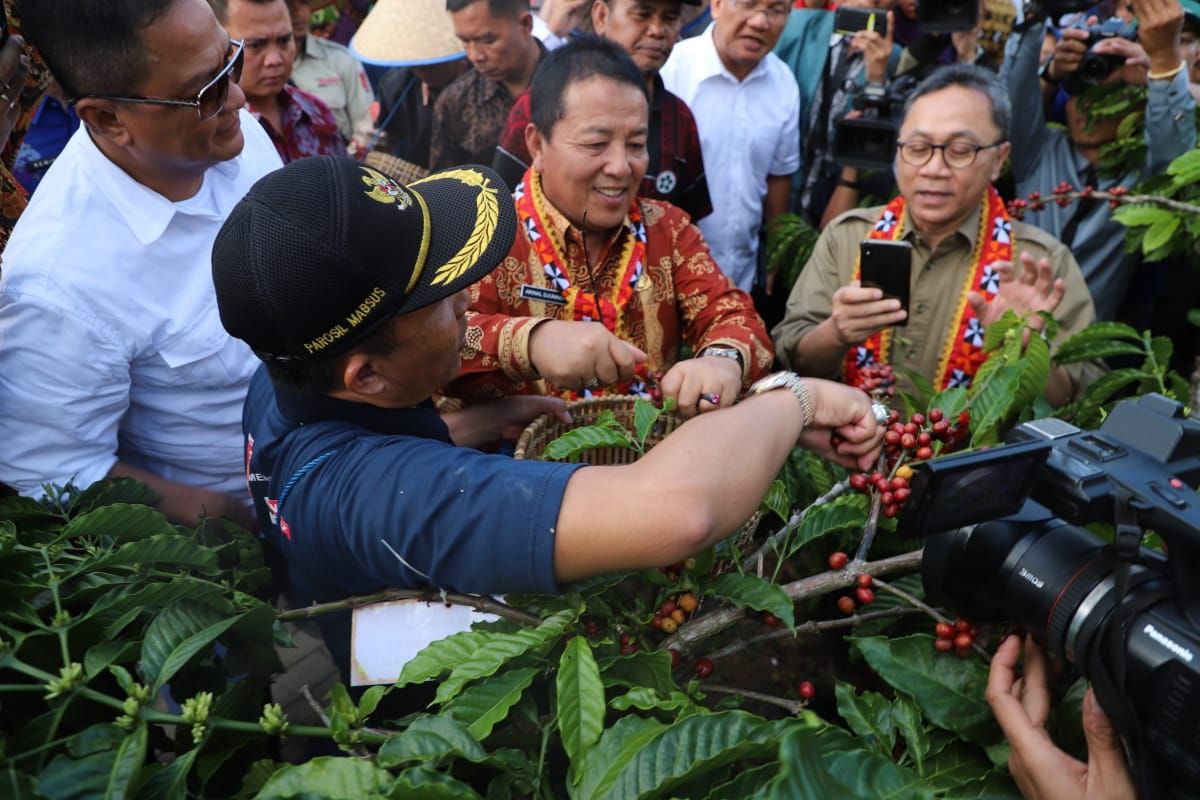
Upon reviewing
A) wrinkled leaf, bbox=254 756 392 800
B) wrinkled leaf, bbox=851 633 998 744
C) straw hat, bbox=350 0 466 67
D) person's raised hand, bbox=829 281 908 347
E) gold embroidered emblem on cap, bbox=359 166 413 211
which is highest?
straw hat, bbox=350 0 466 67

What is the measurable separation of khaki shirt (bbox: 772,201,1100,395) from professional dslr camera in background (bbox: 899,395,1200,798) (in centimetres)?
131

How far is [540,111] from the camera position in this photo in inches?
94.3

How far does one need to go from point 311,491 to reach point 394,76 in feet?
11.7

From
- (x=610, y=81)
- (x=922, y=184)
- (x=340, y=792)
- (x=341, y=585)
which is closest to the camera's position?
(x=340, y=792)

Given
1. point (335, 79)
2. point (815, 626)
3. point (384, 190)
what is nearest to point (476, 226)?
point (384, 190)

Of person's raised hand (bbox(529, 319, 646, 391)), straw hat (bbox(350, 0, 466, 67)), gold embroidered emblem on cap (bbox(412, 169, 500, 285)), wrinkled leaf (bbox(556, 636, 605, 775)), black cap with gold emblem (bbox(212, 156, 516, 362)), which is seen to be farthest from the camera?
straw hat (bbox(350, 0, 466, 67))

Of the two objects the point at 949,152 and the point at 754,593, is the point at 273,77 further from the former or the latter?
the point at 754,593

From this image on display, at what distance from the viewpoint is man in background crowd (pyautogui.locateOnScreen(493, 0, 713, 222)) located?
3219 millimetres

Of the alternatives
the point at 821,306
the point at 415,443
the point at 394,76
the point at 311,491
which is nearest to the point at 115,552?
the point at 311,491

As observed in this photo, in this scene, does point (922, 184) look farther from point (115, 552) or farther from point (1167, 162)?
point (115, 552)

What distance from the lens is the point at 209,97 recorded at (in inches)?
75.3

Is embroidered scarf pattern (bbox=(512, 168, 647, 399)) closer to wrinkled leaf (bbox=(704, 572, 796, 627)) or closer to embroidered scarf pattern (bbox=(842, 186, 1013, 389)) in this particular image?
embroidered scarf pattern (bbox=(842, 186, 1013, 389))

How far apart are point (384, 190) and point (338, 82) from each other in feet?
11.7

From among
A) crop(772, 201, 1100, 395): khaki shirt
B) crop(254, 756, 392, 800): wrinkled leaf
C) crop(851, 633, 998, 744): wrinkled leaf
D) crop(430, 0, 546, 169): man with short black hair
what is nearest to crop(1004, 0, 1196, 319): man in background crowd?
crop(772, 201, 1100, 395): khaki shirt
